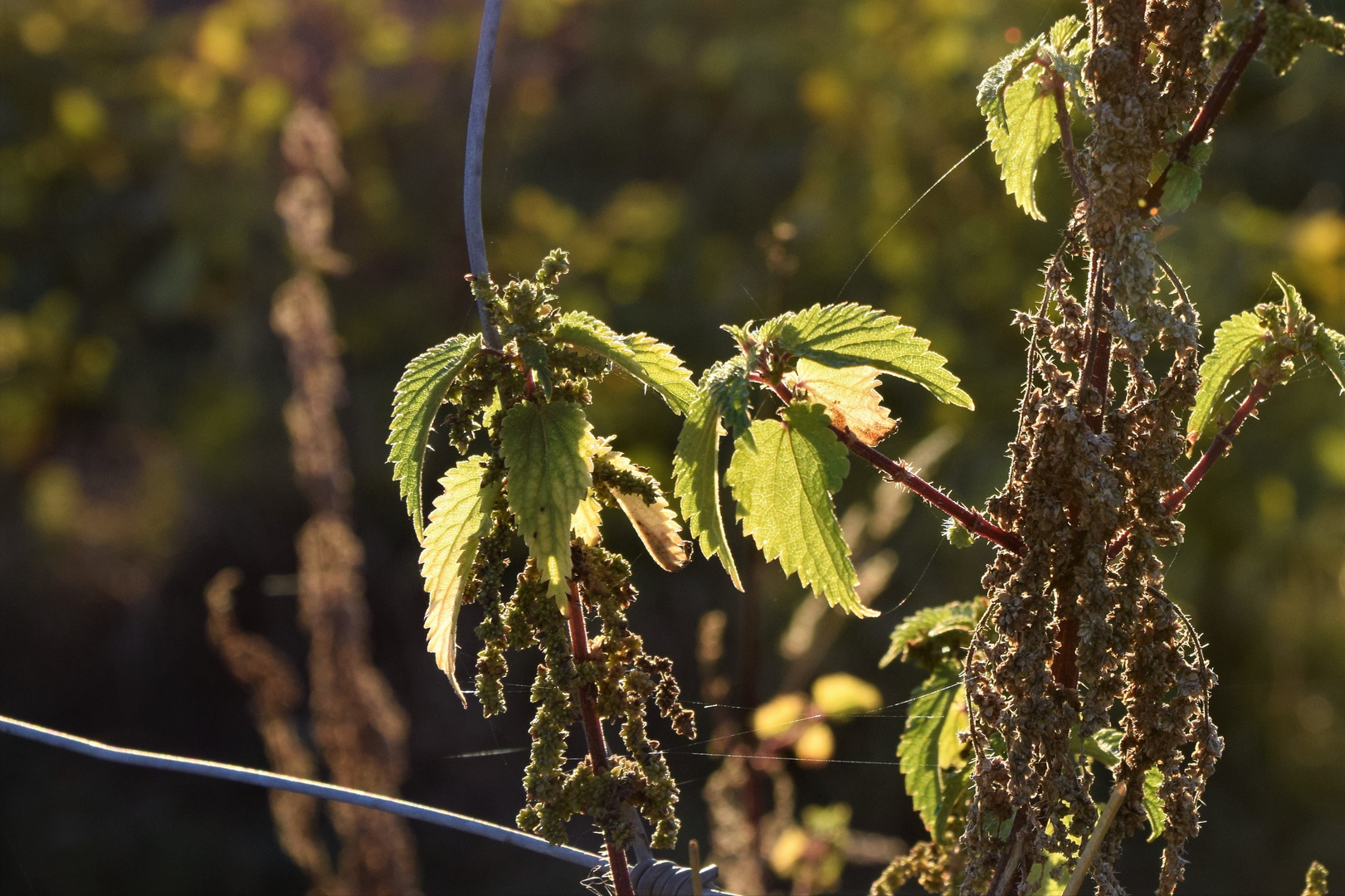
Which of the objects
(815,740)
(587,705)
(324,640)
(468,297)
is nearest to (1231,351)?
(587,705)

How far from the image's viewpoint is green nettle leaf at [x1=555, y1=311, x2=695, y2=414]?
65cm

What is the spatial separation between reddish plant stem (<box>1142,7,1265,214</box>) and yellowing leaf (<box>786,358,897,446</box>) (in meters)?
0.20

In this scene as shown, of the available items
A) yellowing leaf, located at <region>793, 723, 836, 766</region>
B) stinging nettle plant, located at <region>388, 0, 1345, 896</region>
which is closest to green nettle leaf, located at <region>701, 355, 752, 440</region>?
stinging nettle plant, located at <region>388, 0, 1345, 896</region>

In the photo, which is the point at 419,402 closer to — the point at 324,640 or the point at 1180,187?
the point at 1180,187

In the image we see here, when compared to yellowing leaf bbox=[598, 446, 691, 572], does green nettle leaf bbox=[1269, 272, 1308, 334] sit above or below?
above

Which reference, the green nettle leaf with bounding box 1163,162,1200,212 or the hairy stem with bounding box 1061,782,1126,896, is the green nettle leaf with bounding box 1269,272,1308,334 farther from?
the hairy stem with bounding box 1061,782,1126,896

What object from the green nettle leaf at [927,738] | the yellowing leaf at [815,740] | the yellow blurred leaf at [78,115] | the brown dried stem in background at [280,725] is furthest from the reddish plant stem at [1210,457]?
the yellow blurred leaf at [78,115]

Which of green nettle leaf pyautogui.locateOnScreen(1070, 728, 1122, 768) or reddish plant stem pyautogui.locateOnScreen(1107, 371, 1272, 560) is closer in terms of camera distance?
reddish plant stem pyautogui.locateOnScreen(1107, 371, 1272, 560)

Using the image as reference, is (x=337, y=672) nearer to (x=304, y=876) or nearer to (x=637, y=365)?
(x=637, y=365)

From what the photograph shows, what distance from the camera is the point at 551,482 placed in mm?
608

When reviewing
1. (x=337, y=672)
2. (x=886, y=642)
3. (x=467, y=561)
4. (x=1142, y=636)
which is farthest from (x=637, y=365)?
(x=886, y=642)

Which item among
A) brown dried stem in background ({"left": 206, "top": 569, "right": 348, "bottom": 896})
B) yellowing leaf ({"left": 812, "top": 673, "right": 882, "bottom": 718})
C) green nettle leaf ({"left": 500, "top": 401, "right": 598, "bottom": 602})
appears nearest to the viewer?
green nettle leaf ({"left": 500, "top": 401, "right": 598, "bottom": 602})

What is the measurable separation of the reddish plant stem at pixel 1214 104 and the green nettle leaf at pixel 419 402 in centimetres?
41

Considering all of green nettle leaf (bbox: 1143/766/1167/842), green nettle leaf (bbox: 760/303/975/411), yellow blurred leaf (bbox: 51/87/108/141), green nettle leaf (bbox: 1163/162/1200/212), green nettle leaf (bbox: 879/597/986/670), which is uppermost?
yellow blurred leaf (bbox: 51/87/108/141)
